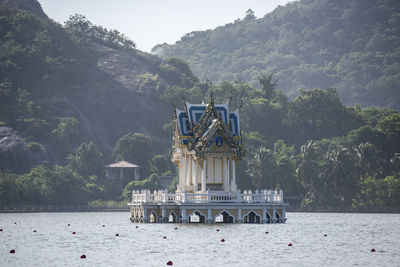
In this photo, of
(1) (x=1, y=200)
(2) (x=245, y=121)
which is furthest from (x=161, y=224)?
(2) (x=245, y=121)

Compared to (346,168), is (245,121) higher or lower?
higher

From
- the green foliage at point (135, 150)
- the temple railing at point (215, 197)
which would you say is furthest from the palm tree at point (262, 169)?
the temple railing at point (215, 197)

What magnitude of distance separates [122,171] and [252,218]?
9624 cm

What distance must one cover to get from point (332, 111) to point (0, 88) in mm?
76278

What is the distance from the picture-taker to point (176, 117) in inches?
3095

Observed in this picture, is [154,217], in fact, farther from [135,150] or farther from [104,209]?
[135,150]

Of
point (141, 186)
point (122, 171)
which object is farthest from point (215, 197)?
point (122, 171)

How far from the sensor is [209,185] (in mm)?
Answer: 76375

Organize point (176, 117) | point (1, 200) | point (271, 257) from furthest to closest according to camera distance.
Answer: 1. point (1, 200)
2. point (176, 117)
3. point (271, 257)

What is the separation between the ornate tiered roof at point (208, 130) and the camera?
244 feet

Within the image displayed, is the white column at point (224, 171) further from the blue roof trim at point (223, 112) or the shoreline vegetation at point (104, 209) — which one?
the shoreline vegetation at point (104, 209)

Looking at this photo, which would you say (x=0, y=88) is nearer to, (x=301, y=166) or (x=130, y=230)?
(x=301, y=166)

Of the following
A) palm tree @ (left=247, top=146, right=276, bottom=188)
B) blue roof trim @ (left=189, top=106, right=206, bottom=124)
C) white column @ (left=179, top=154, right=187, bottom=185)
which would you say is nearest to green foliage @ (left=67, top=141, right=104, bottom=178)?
palm tree @ (left=247, top=146, right=276, bottom=188)

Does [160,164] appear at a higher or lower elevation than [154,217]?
higher
